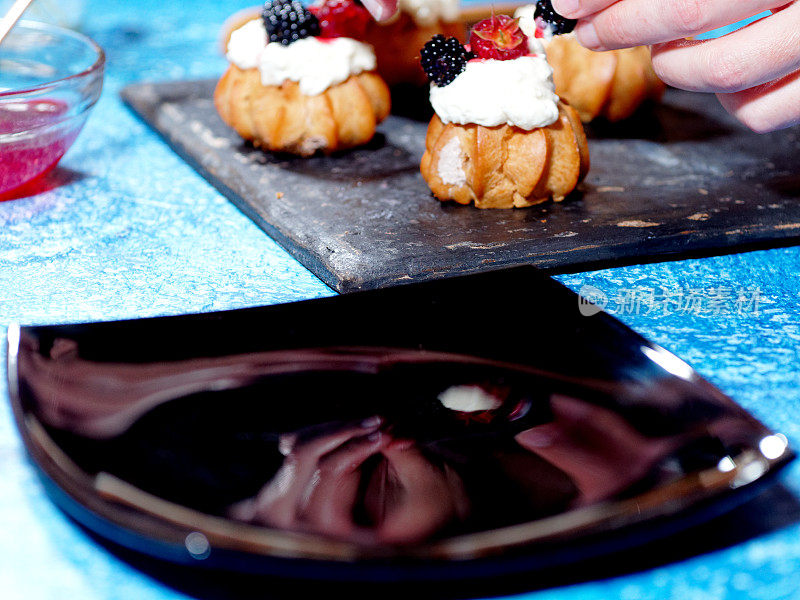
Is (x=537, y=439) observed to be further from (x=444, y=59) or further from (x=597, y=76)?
(x=597, y=76)

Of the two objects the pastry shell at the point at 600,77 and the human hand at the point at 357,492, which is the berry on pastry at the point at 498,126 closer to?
the pastry shell at the point at 600,77

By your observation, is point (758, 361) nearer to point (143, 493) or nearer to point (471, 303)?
point (471, 303)

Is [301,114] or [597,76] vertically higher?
[597,76]

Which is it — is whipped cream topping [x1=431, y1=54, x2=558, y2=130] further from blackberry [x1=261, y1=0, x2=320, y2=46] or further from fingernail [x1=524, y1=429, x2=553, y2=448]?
fingernail [x1=524, y1=429, x2=553, y2=448]

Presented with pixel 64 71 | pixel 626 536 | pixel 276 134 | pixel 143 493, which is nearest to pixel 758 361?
pixel 626 536

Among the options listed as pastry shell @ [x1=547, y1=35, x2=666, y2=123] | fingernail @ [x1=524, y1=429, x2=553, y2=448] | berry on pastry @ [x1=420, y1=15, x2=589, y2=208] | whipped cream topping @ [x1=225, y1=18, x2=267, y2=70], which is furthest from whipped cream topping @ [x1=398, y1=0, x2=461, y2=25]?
fingernail @ [x1=524, y1=429, x2=553, y2=448]

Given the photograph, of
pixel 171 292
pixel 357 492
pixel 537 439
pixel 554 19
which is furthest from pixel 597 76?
pixel 357 492
